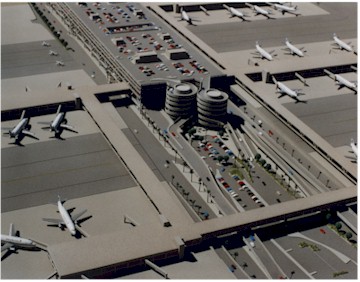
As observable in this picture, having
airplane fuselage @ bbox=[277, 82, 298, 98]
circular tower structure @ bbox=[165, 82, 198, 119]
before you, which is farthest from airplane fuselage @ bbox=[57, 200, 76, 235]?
airplane fuselage @ bbox=[277, 82, 298, 98]

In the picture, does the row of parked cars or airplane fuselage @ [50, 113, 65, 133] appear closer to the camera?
the row of parked cars

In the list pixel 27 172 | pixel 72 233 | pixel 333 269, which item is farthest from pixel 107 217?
pixel 333 269

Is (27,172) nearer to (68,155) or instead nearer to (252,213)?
(68,155)

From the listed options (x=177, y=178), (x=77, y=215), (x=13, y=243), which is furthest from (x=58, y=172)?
(x=177, y=178)

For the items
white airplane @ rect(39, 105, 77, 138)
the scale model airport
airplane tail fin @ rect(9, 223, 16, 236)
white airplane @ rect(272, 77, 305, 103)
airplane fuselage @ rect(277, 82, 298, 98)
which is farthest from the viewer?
white airplane @ rect(272, 77, 305, 103)

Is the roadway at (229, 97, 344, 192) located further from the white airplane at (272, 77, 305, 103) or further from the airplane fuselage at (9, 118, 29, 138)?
the airplane fuselage at (9, 118, 29, 138)

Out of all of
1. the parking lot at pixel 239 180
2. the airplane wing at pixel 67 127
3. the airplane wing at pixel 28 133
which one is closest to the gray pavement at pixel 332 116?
the parking lot at pixel 239 180
